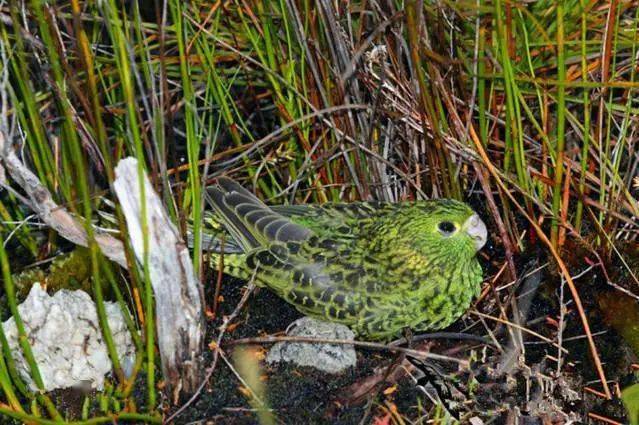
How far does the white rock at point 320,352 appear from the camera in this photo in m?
3.16

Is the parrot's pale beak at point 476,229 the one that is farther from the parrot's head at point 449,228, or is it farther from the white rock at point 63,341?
the white rock at point 63,341

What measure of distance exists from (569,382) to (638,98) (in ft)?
3.77

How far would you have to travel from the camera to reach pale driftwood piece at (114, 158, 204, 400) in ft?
9.14

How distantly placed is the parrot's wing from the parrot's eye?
461 millimetres

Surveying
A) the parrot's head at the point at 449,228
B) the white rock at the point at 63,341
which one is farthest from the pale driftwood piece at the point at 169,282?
the parrot's head at the point at 449,228

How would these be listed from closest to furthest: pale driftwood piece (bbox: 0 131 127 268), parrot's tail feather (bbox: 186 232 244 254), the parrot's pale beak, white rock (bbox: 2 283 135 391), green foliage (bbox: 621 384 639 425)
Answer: green foliage (bbox: 621 384 639 425) < pale driftwood piece (bbox: 0 131 127 268) < white rock (bbox: 2 283 135 391) < the parrot's pale beak < parrot's tail feather (bbox: 186 232 244 254)

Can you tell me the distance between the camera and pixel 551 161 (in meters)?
3.66

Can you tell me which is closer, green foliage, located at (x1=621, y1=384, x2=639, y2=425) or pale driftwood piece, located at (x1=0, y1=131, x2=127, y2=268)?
green foliage, located at (x1=621, y1=384, x2=639, y2=425)

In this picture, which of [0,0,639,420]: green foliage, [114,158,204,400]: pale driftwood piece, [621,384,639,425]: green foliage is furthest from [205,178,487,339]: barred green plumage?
[621,384,639,425]: green foliage

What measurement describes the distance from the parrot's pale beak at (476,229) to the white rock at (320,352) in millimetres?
506

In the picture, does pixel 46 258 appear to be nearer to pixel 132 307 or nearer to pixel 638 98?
pixel 132 307

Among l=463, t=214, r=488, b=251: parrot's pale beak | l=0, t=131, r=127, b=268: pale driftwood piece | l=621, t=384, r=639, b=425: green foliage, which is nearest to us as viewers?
l=621, t=384, r=639, b=425: green foliage

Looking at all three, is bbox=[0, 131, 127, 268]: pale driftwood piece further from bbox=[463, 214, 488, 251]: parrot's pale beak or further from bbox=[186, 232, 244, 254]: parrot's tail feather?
bbox=[463, 214, 488, 251]: parrot's pale beak

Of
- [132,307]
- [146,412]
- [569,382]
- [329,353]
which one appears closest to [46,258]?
[132,307]
